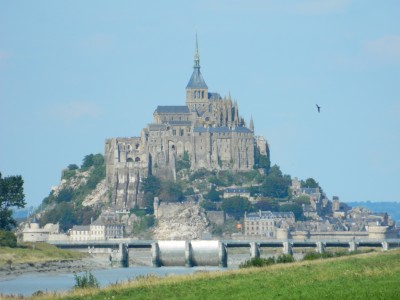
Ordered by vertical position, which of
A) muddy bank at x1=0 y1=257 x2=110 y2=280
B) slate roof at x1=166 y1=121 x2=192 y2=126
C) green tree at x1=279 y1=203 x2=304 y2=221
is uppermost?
slate roof at x1=166 y1=121 x2=192 y2=126

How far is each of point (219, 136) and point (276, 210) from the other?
39.4 ft

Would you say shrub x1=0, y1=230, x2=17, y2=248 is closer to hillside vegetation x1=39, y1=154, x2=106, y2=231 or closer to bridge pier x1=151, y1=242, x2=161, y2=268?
bridge pier x1=151, y1=242, x2=161, y2=268

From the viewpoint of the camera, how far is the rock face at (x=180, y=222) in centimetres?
18375

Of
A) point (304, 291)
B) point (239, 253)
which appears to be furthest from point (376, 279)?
point (239, 253)

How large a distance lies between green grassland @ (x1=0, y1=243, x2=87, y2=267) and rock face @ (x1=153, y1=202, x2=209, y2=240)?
66950 millimetres

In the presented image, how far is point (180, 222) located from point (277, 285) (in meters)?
128

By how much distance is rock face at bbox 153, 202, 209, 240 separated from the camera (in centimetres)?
18375

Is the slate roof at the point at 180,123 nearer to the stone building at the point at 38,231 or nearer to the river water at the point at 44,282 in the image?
the stone building at the point at 38,231

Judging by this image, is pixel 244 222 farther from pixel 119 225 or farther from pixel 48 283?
pixel 48 283

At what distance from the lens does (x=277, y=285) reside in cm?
5716

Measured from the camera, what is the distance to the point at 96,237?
17862cm

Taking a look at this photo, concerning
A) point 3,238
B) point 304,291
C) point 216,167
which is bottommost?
point 304,291

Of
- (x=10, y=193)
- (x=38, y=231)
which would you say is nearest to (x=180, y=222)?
(x=38, y=231)

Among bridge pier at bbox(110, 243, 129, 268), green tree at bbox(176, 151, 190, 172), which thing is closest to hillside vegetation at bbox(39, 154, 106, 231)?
green tree at bbox(176, 151, 190, 172)
